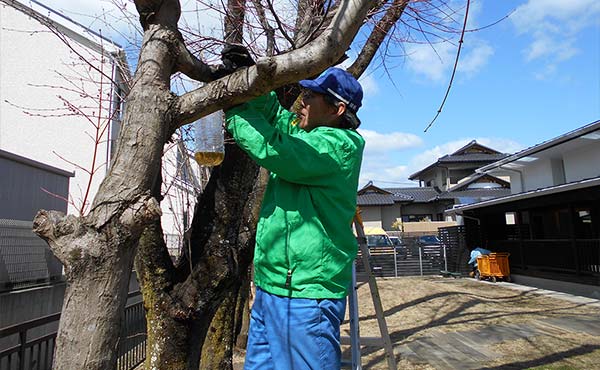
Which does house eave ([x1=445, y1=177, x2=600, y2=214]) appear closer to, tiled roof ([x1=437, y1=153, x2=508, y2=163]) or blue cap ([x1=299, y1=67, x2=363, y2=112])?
blue cap ([x1=299, y1=67, x2=363, y2=112])

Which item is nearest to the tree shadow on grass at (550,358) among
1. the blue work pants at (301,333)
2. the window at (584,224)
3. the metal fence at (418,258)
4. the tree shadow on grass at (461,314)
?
the tree shadow on grass at (461,314)

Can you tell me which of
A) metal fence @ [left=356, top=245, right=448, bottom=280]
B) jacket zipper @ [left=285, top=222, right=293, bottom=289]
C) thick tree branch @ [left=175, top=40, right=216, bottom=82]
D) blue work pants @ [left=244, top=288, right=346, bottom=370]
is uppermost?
thick tree branch @ [left=175, top=40, right=216, bottom=82]

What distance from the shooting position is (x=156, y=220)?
1.64 m

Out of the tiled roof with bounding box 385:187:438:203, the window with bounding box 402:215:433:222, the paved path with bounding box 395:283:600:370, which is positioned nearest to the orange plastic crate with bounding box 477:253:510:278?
the paved path with bounding box 395:283:600:370

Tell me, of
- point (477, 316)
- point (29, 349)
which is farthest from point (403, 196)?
point (29, 349)

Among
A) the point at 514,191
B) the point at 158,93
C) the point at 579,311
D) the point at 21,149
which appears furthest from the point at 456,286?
the point at 21,149

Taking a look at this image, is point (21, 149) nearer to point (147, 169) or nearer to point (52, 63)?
point (52, 63)

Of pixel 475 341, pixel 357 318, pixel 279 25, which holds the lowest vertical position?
pixel 475 341

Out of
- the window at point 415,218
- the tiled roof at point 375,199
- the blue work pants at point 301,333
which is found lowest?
the blue work pants at point 301,333

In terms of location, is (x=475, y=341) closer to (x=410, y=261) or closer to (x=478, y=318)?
(x=478, y=318)

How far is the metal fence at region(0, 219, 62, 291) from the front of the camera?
5754 millimetres

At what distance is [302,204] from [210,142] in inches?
29.1

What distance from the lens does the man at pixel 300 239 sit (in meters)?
1.65

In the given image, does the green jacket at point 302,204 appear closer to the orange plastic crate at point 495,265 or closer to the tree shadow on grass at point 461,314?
the tree shadow on grass at point 461,314
